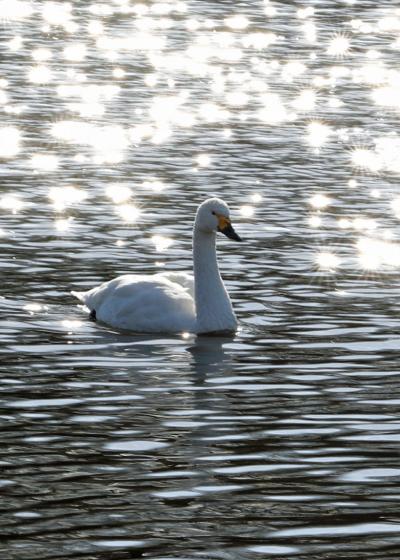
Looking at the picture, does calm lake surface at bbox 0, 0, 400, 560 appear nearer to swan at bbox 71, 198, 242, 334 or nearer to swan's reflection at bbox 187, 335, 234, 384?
swan's reflection at bbox 187, 335, 234, 384

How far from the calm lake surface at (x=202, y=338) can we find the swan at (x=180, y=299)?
0.20 metres

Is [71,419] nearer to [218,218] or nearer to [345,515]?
[345,515]

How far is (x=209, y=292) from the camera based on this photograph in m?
18.7

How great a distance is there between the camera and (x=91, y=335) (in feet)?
60.1

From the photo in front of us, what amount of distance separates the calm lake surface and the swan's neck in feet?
0.74

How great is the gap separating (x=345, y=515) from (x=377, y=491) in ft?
2.17

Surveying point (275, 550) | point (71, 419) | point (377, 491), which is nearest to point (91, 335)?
point (71, 419)

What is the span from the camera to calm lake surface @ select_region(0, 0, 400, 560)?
38.5 ft

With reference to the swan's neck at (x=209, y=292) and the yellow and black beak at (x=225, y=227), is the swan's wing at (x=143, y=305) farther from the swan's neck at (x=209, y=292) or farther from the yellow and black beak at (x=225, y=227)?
the yellow and black beak at (x=225, y=227)

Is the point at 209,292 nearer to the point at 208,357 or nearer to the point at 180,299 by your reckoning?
the point at 180,299

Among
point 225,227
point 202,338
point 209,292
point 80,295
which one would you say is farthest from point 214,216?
point 80,295

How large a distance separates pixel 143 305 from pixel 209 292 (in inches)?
28.8

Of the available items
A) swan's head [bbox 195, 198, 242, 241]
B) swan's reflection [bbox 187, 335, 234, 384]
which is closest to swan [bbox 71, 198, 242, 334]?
swan's head [bbox 195, 198, 242, 241]

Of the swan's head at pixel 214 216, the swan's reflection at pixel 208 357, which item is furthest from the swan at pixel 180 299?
the swan's reflection at pixel 208 357
